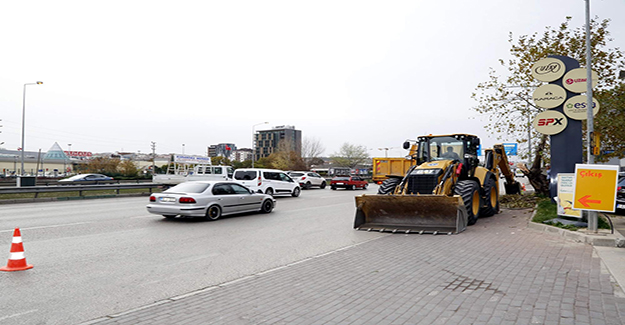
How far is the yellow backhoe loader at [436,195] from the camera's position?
10555mm

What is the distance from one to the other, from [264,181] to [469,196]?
1356 cm

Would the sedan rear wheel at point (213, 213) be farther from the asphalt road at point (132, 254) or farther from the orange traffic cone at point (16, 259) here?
the orange traffic cone at point (16, 259)

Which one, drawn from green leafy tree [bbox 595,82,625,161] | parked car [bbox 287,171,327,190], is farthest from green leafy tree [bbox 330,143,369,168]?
green leafy tree [bbox 595,82,625,161]

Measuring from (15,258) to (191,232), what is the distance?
173 inches

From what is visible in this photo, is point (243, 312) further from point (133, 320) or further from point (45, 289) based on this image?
point (45, 289)

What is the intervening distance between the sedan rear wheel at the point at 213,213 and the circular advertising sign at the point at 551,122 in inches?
403

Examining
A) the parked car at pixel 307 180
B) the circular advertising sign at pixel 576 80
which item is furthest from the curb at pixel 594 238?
the parked car at pixel 307 180

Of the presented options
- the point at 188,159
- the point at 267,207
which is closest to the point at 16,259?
the point at 267,207

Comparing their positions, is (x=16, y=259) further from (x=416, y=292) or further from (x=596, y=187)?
(x=596, y=187)

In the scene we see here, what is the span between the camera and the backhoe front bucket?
10375mm

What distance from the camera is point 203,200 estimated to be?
12.4m

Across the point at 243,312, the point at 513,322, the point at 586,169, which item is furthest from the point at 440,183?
the point at 243,312

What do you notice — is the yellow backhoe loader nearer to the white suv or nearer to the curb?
the curb

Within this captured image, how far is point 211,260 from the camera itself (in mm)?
7328
